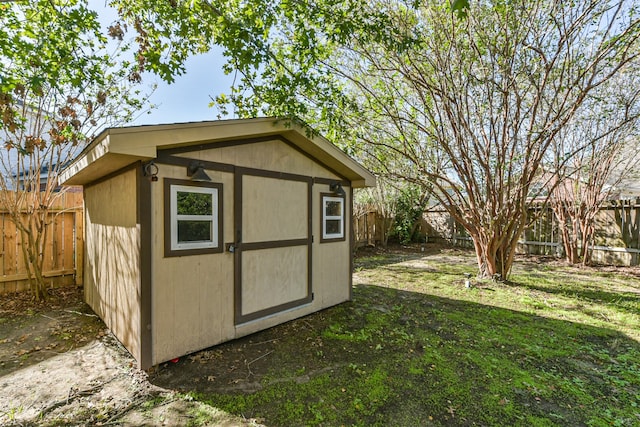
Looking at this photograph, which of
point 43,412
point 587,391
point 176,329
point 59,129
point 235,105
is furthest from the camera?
point 235,105

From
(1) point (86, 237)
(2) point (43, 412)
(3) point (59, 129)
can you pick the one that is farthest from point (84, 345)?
(3) point (59, 129)

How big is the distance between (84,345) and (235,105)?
4.08 m

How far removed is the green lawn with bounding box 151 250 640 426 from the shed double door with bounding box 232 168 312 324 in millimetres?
407

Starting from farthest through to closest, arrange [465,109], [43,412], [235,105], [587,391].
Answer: [465,109] → [235,105] → [587,391] → [43,412]

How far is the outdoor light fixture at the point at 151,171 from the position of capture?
2801mm

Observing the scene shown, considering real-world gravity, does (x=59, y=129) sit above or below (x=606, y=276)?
above

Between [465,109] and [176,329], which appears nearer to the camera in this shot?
[176,329]

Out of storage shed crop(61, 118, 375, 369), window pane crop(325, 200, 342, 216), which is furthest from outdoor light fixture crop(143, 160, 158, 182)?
window pane crop(325, 200, 342, 216)

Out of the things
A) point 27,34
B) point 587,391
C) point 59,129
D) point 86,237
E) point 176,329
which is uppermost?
point 27,34

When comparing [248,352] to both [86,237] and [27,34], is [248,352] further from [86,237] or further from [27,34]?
[27,34]

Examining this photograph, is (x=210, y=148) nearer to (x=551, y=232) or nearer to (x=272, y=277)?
(x=272, y=277)

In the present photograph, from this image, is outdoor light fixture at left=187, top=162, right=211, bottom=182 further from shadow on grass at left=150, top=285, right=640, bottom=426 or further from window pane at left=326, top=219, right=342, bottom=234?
window pane at left=326, top=219, right=342, bottom=234

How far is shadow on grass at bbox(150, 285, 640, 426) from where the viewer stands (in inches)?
89.5

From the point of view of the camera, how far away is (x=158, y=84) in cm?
609
